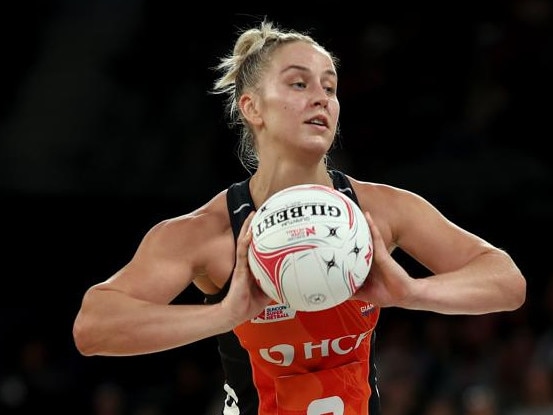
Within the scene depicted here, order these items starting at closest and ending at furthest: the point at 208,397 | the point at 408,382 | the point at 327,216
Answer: the point at 327,216 < the point at 408,382 < the point at 208,397

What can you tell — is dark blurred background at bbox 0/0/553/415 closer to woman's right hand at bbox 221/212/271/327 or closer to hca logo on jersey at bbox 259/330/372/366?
hca logo on jersey at bbox 259/330/372/366

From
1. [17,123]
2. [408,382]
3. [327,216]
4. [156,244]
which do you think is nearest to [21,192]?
[17,123]

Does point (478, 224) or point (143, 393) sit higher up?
point (478, 224)

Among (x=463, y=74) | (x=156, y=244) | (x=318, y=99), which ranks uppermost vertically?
(x=463, y=74)

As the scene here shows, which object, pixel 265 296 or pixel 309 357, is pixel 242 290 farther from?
pixel 309 357

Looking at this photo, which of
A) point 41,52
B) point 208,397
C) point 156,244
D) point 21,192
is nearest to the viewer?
point 156,244

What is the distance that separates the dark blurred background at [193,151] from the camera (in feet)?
29.0

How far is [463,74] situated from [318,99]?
5977 millimetres

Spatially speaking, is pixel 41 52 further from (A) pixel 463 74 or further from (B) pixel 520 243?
(B) pixel 520 243

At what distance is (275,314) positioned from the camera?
3.98m

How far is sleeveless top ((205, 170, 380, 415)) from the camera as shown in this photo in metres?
4.00

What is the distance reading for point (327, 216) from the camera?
3.42 meters

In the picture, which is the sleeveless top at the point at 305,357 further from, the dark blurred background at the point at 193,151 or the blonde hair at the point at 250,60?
the dark blurred background at the point at 193,151

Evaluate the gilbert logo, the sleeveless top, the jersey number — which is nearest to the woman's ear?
the sleeveless top
